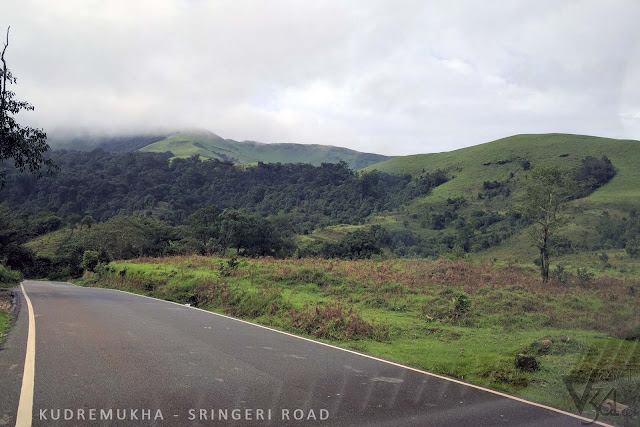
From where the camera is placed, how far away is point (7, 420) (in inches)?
187

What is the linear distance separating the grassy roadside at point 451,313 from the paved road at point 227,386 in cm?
131

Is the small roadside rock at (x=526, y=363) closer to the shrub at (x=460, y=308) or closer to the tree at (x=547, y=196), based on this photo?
the shrub at (x=460, y=308)

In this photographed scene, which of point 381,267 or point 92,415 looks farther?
point 381,267

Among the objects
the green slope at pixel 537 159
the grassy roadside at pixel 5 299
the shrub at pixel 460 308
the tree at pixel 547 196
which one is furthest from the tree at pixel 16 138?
the green slope at pixel 537 159

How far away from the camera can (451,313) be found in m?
14.7

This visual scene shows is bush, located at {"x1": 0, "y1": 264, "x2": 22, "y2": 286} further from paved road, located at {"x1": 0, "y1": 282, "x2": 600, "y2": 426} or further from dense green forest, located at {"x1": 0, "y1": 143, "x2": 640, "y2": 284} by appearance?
paved road, located at {"x1": 0, "y1": 282, "x2": 600, "y2": 426}

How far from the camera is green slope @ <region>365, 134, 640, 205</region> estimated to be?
7490cm

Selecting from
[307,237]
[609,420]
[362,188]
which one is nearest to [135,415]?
[609,420]

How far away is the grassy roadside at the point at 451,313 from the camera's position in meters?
8.27

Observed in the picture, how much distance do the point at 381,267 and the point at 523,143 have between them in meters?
89.9

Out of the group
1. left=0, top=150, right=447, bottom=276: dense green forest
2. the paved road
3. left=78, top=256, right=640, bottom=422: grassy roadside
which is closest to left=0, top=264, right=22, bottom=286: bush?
left=0, top=150, right=447, bottom=276: dense green forest

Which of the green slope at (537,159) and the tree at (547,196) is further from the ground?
the green slope at (537,159)

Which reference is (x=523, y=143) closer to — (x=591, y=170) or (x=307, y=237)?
(x=591, y=170)

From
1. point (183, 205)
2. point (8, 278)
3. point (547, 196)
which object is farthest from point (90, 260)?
point (183, 205)
